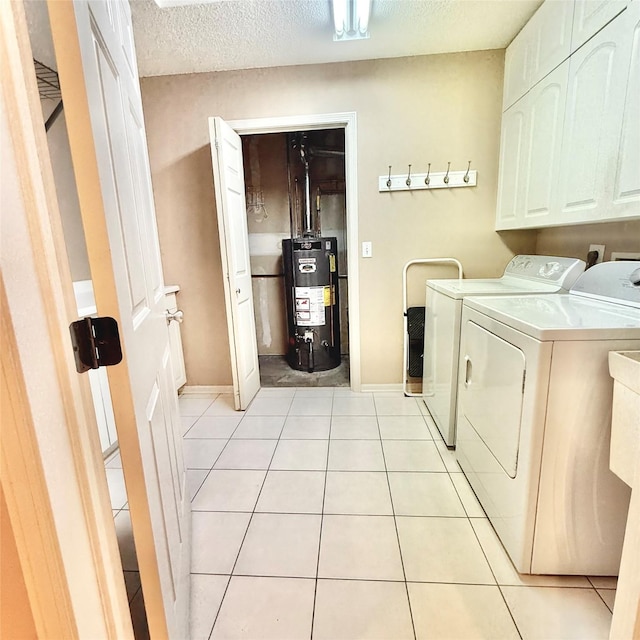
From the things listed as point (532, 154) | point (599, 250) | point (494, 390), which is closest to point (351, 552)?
point (494, 390)

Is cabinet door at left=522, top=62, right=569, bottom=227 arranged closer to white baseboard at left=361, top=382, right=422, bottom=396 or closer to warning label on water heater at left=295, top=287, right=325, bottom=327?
white baseboard at left=361, top=382, right=422, bottom=396

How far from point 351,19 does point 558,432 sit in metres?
2.24

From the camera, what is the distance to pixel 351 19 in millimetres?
1859

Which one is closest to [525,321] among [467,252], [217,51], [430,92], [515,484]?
[515,484]

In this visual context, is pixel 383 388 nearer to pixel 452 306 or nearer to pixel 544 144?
pixel 452 306

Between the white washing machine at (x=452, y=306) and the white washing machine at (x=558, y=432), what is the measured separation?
38 centimetres

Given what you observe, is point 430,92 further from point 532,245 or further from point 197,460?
point 197,460

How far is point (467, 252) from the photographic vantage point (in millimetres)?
2488

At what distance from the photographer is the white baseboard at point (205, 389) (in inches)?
113

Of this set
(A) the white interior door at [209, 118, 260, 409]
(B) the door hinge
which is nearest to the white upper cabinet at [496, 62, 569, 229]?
(A) the white interior door at [209, 118, 260, 409]

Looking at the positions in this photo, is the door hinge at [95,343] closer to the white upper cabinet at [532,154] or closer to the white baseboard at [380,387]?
the white upper cabinet at [532,154]

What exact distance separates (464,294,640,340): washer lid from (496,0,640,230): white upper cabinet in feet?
1.22

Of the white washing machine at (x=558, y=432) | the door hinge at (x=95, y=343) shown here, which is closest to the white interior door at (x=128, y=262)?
the door hinge at (x=95, y=343)

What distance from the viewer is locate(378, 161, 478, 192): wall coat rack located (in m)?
2.38
